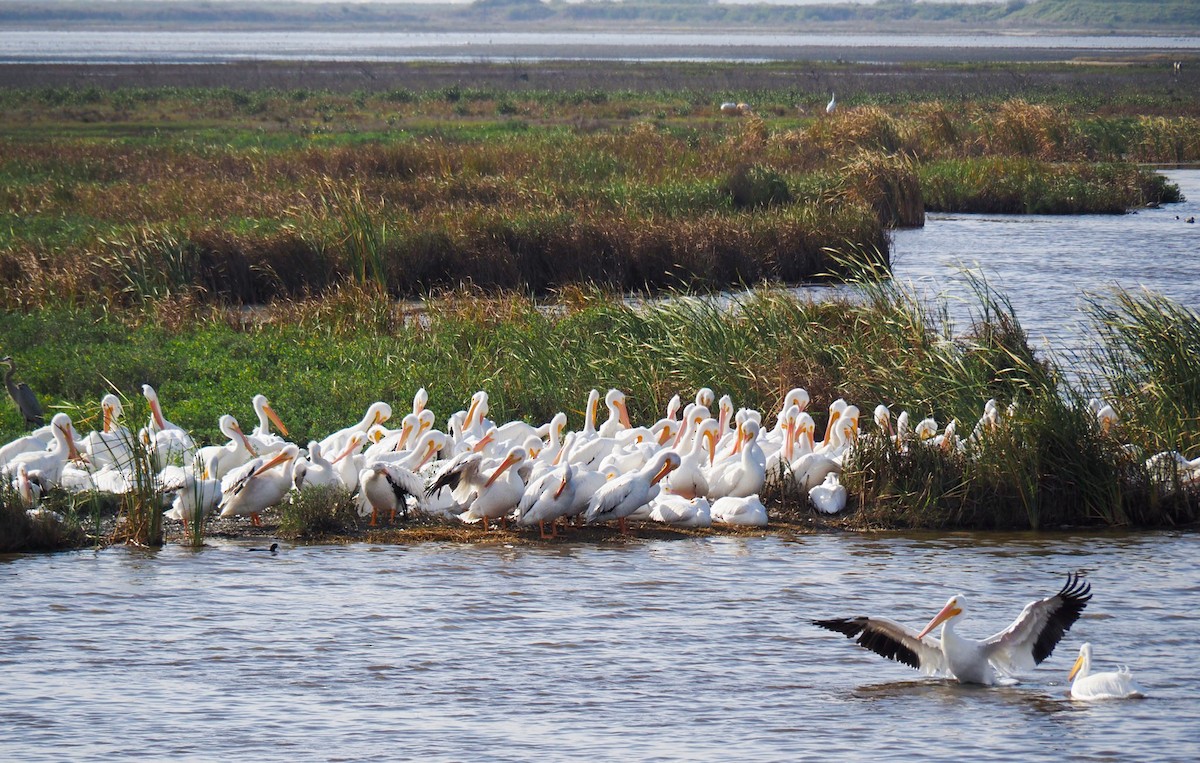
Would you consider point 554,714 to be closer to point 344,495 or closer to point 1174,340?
point 344,495

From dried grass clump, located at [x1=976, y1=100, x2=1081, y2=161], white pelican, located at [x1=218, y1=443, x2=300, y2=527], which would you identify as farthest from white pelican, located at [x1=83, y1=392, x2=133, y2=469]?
dried grass clump, located at [x1=976, y1=100, x2=1081, y2=161]

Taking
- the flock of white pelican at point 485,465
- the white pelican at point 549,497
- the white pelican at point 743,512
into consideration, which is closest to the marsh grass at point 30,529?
the flock of white pelican at point 485,465

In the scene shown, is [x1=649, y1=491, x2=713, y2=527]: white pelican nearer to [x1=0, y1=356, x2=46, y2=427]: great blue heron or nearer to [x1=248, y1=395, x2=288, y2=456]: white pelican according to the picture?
[x1=248, y1=395, x2=288, y2=456]: white pelican

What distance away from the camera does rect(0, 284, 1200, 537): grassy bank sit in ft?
36.5

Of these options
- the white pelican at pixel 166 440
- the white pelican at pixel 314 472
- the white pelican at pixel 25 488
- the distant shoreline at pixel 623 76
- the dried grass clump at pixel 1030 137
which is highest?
the distant shoreline at pixel 623 76

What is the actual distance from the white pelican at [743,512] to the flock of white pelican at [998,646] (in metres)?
2.75

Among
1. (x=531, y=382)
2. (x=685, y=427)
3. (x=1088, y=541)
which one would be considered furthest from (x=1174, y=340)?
(x=531, y=382)

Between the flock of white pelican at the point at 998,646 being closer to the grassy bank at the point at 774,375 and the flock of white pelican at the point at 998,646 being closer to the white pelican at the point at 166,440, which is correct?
the grassy bank at the point at 774,375

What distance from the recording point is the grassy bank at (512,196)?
20125 millimetres

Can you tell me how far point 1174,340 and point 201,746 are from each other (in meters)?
8.48

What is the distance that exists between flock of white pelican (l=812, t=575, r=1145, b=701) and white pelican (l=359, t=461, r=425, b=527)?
3.69 meters

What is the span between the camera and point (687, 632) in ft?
30.1

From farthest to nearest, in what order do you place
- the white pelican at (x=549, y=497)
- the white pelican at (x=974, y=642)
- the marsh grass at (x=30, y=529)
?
the white pelican at (x=549, y=497) < the marsh grass at (x=30, y=529) < the white pelican at (x=974, y=642)

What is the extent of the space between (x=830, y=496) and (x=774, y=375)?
2.52 meters
